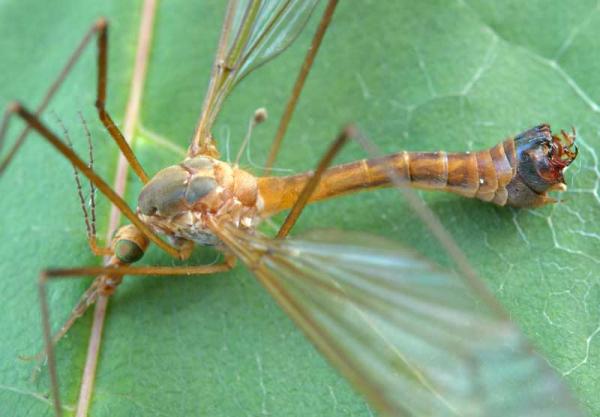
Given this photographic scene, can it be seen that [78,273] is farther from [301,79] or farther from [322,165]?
[301,79]

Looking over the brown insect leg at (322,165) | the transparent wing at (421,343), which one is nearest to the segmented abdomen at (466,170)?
the brown insect leg at (322,165)

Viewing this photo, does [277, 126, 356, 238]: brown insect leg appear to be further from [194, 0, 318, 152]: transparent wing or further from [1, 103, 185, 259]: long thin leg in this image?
[194, 0, 318, 152]: transparent wing

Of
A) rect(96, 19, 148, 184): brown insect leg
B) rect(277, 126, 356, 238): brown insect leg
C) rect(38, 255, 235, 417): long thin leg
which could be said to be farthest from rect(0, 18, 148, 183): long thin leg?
rect(277, 126, 356, 238): brown insect leg

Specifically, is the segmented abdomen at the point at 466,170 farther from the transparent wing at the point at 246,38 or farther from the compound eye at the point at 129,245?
the compound eye at the point at 129,245

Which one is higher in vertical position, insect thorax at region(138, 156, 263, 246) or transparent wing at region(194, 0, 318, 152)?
transparent wing at region(194, 0, 318, 152)

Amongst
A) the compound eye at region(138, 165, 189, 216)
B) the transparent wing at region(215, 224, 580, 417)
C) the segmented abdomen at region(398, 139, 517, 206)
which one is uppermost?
the segmented abdomen at region(398, 139, 517, 206)
